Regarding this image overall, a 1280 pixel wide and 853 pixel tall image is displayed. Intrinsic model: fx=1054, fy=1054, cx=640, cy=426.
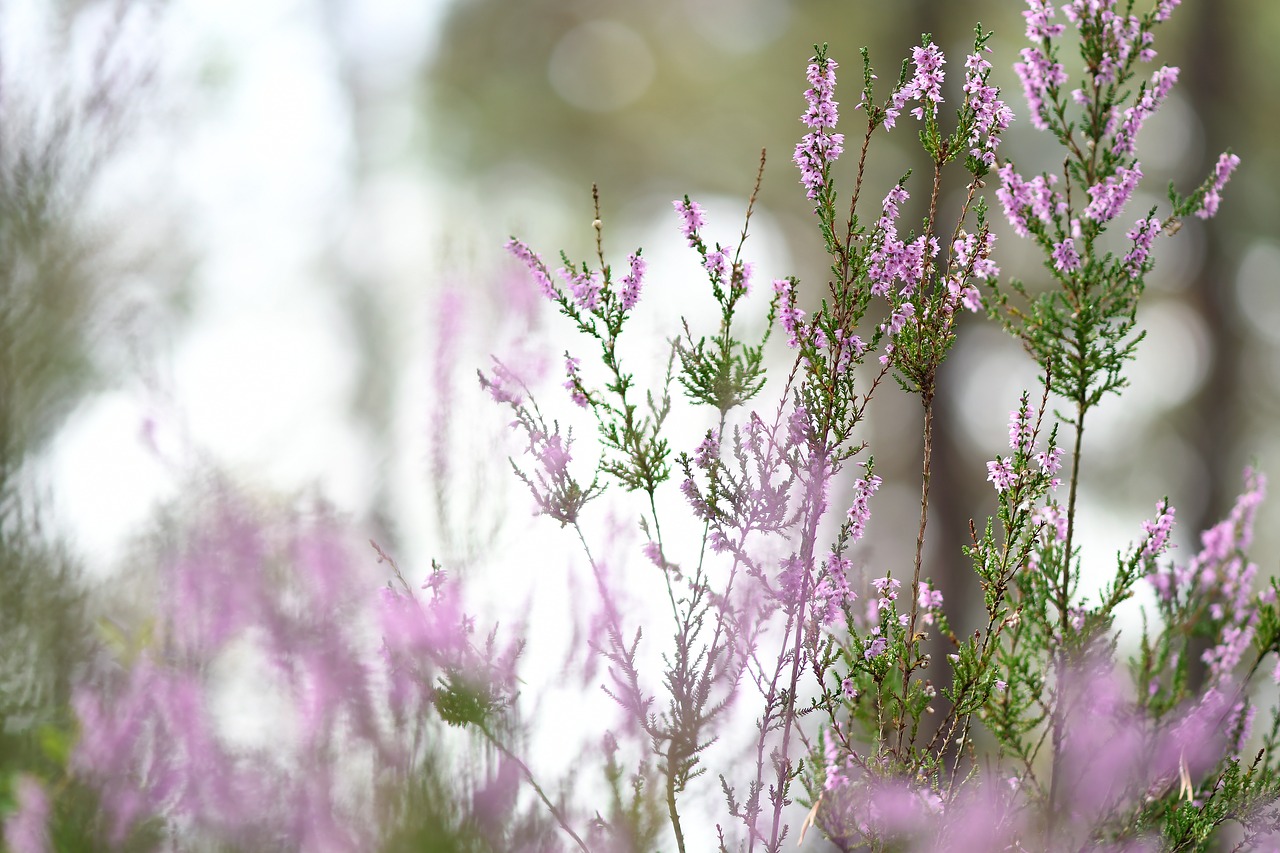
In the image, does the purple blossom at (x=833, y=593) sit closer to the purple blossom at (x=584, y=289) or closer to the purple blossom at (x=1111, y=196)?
the purple blossom at (x=584, y=289)

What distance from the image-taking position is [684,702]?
7.90 ft

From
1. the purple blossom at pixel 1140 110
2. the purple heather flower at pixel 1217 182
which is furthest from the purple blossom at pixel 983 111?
Answer: the purple heather flower at pixel 1217 182

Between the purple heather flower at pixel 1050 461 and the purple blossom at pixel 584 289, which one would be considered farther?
the purple heather flower at pixel 1050 461

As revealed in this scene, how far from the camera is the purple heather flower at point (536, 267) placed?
2445mm

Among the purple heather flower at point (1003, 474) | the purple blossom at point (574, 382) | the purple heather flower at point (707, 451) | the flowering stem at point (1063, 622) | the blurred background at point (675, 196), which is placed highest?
the blurred background at point (675, 196)

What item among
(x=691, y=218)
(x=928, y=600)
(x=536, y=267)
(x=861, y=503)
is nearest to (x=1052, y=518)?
(x=928, y=600)

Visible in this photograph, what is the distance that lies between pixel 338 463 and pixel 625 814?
6328mm

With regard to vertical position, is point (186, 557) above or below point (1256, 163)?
below

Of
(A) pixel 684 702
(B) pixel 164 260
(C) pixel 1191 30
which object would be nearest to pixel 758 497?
(A) pixel 684 702

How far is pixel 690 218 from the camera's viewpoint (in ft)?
8.07

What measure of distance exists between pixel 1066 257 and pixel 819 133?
653 mm

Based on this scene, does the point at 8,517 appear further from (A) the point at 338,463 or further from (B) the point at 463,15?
(B) the point at 463,15

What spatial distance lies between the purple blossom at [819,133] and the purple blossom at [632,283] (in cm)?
45

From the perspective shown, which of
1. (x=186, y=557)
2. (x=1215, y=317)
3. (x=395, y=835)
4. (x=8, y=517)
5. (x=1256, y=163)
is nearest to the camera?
(x=395, y=835)
